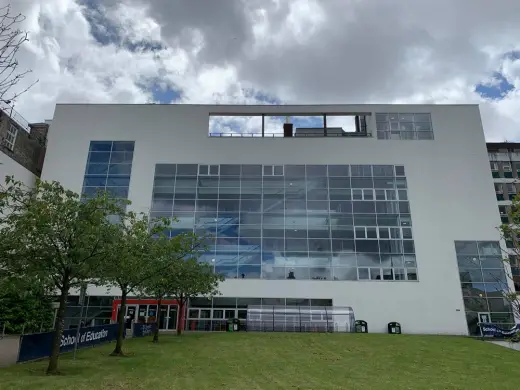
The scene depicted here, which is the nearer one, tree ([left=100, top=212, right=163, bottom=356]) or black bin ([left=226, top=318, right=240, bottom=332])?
tree ([left=100, top=212, right=163, bottom=356])

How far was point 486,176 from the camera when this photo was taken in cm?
3759

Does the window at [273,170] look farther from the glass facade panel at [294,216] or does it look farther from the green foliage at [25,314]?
the green foliage at [25,314]

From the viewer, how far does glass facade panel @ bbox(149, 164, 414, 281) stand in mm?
35406

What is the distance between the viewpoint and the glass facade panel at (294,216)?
116ft

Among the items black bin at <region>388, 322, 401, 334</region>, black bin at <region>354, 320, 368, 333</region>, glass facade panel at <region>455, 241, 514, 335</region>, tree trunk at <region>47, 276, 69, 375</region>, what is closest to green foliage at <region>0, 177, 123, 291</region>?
tree trunk at <region>47, 276, 69, 375</region>

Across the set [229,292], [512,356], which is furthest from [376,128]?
[512,356]

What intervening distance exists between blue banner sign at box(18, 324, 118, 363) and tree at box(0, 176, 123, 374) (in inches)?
111

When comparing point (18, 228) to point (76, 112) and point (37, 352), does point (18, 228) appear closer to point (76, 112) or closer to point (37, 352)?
point (37, 352)

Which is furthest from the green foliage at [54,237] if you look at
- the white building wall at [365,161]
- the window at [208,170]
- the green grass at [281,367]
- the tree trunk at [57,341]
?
the window at [208,170]

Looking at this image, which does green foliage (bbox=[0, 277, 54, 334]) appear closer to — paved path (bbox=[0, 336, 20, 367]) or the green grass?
paved path (bbox=[0, 336, 20, 367])

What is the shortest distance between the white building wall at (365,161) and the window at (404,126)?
24.2 inches

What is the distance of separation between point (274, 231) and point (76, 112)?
22.8 metres

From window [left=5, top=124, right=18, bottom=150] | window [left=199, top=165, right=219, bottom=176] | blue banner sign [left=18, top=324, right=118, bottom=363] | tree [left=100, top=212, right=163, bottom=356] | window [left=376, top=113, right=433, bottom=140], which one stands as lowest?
blue banner sign [left=18, top=324, right=118, bottom=363]

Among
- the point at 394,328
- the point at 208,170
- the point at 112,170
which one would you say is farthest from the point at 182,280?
the point at 394,328
